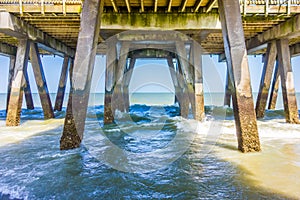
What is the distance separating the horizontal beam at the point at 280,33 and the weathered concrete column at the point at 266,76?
38cm

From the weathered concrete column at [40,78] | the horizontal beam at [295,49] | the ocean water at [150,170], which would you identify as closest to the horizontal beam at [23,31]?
the weathered concrete column at [40,78]

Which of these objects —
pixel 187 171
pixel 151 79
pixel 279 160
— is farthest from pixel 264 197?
pixel 151 79

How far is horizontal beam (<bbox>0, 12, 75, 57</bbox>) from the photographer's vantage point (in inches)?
263

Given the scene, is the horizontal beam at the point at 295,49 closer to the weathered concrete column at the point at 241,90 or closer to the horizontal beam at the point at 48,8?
the weathered concrete column at the point at 241,90

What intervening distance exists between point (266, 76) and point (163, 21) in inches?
192

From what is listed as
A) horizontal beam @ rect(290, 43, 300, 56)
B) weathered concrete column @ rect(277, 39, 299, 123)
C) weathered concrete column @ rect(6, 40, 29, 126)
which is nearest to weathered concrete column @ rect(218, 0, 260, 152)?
weathered concrete column @ rect(277, 39, 299, 123)

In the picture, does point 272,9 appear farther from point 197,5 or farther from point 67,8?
point 67,8

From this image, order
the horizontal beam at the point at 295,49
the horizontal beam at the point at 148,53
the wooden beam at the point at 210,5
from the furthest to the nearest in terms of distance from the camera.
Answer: the horizontal beam at the point at 148,53 → the horizontal beam at the point at 295,49 → the wooden beam at the point at 210,5

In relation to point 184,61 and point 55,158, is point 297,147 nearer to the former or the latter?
point 55,158

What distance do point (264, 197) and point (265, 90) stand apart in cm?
749

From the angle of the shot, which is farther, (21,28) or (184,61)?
(184,61)

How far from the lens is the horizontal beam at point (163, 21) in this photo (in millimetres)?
7098

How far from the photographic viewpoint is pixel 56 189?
277 cm

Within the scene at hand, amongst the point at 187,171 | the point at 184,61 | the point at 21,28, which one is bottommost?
the point at 187,171
